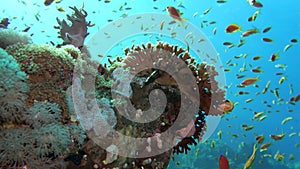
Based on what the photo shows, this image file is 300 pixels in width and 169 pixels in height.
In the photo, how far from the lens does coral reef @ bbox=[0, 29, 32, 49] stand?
397 cm

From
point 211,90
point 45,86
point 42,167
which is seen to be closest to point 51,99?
point 45,86

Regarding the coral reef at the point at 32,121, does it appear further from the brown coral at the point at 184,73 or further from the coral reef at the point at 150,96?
the brown coral at the point at 184,73

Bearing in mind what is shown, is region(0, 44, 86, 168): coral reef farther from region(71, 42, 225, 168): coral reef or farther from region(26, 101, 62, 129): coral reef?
region(71, 42, 225, 168): coral reef

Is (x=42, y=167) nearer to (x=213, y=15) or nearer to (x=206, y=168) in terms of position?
(x=206, y=168)

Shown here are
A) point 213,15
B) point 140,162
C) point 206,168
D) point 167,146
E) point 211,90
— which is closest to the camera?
point 140,162

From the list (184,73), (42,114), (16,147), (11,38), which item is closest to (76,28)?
(11,38)

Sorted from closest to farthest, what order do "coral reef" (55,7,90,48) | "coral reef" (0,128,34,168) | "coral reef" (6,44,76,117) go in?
"coral reef" (0,128,34,168)
"coral reef" (6,44,76,117)
"coral reef" (55,7,90,48)

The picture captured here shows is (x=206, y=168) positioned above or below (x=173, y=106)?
below

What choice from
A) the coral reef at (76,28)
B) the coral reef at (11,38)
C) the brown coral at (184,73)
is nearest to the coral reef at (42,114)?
the coral reef at (11,38)

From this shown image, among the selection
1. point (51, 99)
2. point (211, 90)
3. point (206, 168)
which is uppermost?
point (211, 90)

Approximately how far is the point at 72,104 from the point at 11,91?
0.82 m

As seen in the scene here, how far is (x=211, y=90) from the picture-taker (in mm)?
4555

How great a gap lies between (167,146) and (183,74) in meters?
1.31

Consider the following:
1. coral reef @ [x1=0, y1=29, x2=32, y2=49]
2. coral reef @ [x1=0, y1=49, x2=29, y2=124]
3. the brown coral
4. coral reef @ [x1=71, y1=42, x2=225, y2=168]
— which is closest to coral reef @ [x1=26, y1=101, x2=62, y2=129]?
coral reef @ [x1=0, y1=49, x2=29, y2=124]
